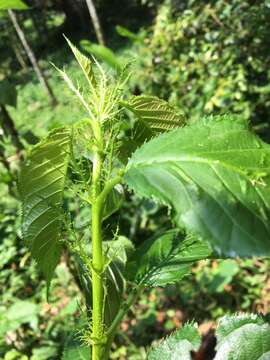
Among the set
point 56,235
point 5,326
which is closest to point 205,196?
point 56,235

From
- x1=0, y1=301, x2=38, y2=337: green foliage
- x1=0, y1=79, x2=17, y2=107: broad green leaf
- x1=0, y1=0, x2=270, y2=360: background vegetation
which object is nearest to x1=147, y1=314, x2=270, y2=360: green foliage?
x1=0, y1=0, x2=270, y2=360: background vegetation

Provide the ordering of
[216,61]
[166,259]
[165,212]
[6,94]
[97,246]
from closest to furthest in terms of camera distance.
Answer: [97,246]
[166,259]
[6,94]
[165,212]
[216,61]

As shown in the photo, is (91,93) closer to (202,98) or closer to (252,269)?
(252,269)

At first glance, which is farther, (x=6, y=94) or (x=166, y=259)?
(x=6, y=94)

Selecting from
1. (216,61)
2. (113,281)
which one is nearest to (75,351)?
(113,281)

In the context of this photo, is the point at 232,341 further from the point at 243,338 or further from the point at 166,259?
the point at 166,259

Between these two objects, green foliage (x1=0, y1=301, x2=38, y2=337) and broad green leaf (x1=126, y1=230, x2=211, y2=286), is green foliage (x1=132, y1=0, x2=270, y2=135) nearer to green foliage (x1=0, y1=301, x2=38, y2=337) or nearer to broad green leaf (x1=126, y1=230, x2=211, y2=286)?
green foliage (x1=0, y1=301, x2=38, y2=337)
